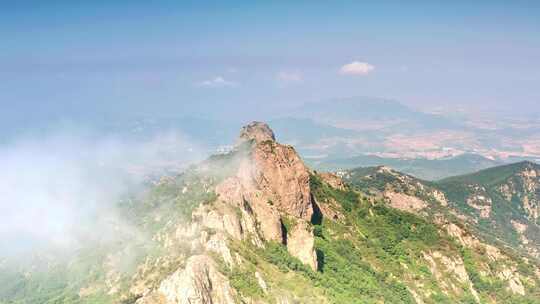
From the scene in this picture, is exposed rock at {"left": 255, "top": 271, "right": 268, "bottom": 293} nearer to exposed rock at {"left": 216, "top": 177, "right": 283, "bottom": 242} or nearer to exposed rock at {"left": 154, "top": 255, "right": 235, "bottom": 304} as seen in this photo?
exposed rock at {"left": 154, "top": 255, "right": 235, "bottom": 304}

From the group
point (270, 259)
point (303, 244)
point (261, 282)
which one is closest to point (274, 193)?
point (303, 244)

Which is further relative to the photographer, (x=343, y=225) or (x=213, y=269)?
(x=343, y=225)

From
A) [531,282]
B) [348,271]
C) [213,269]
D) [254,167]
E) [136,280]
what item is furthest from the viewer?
[531,282]

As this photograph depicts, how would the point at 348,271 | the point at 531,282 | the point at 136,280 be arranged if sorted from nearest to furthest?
the point at 136,280 → the point at 348,271 → the point at 531,282

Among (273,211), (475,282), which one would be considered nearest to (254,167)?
(273,211)

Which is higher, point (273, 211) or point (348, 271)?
point (273, 211)

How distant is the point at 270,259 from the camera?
137625mm

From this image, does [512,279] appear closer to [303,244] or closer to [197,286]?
[303,244]

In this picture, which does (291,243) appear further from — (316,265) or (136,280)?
(136,280)

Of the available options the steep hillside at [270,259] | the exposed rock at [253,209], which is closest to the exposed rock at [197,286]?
the steep hillside at [270,259]

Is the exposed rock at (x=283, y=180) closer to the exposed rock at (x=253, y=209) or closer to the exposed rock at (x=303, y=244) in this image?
the exposed rock at (x=253, y=209)

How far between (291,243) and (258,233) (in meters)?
10.7

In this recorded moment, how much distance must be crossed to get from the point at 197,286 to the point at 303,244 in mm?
53293

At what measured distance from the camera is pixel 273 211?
15350cm
